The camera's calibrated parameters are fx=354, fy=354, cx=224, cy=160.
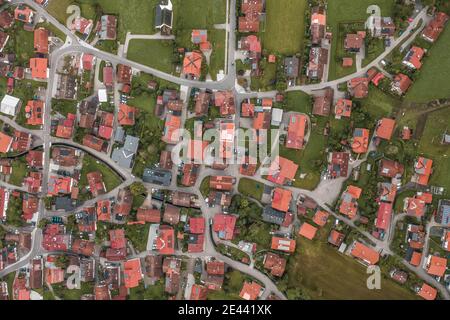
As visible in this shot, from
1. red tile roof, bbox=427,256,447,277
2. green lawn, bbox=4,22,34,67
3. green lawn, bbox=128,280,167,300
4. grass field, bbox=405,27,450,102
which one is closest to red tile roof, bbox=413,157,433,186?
grass field, bbox=405,27,450,102

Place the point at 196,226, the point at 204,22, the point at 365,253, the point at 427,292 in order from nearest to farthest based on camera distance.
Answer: the point at 427,292 < the point at 365,253 < the point at 196,226 < the point at 204,22

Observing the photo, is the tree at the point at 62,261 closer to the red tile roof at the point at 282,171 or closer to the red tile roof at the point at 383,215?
the red tile roof at the point at 282,171

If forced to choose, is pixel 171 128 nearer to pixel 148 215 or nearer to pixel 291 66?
pixel 148 215

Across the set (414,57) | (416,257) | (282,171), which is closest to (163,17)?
(282,171)

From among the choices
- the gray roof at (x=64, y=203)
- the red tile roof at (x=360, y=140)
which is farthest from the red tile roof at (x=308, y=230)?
the gray roof at (x=64, y=203)

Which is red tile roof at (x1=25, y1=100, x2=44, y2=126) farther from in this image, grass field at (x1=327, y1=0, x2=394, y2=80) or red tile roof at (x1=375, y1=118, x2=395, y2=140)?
red tile roof at (x1=375, y1=118, x2=395, y2=140)
